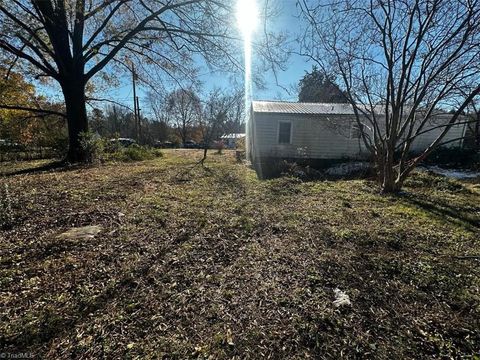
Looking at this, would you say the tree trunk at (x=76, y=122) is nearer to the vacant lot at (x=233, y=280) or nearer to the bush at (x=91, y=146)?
the bush at (x=91, y=146)

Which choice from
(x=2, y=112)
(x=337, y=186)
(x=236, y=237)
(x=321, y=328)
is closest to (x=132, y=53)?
(x=2, y=112)

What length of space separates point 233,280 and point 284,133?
1210 centimetres

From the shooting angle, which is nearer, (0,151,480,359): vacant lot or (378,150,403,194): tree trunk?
(0,151,480,359): vacant lot

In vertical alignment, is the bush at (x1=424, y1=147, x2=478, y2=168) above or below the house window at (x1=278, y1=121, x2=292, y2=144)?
below

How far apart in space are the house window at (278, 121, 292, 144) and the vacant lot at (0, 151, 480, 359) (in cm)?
945

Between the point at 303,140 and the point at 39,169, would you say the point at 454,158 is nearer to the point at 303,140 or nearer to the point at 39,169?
the point at 303,140

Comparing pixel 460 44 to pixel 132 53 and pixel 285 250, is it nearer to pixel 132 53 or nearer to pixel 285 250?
pixel 285 250

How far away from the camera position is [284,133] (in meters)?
13.7

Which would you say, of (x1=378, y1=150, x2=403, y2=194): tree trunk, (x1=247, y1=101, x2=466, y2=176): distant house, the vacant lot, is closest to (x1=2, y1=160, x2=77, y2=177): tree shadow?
the vacant lot

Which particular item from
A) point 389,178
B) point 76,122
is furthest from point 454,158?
point 76,122

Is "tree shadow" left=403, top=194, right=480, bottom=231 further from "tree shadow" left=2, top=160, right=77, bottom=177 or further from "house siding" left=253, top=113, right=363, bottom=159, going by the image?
"tree shadow" left=2, top=160, right=77, bottom=177

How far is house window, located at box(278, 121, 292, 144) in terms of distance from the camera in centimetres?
1359

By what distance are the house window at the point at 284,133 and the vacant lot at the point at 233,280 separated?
372 inches

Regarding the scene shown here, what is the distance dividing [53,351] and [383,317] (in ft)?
7.31
